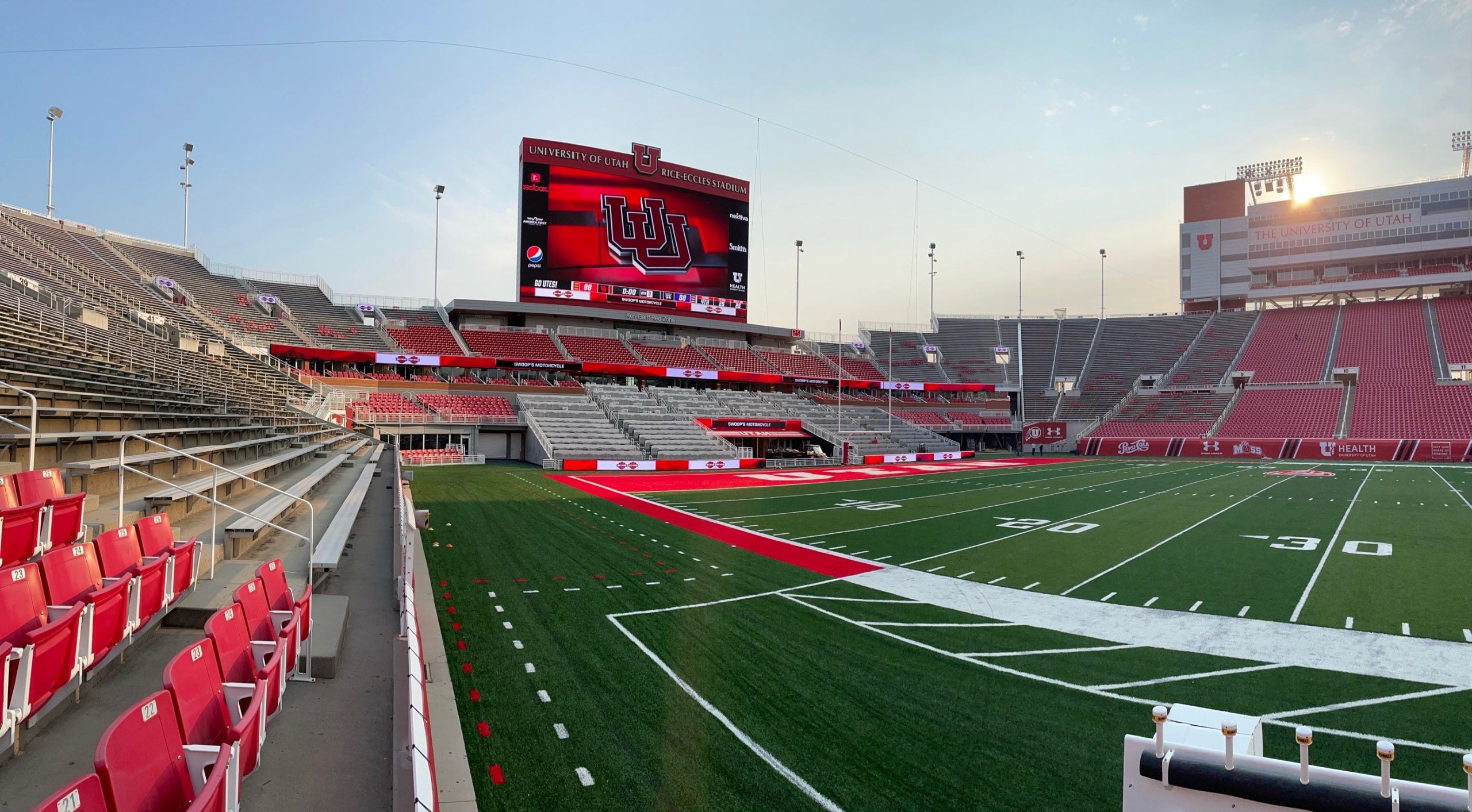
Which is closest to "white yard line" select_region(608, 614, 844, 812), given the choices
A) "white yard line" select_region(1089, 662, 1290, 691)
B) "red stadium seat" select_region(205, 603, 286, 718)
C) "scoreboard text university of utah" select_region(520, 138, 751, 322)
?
"red stadium seat" select_region(205, 603, 286, 718)

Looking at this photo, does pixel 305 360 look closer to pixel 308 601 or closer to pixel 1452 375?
pixel 308 601

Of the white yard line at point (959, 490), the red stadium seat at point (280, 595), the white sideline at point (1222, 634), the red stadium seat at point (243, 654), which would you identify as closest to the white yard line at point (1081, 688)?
the white sideline at point (1222, 634)

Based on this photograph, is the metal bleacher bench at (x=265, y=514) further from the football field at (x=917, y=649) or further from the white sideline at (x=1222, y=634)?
the white sideline at (x=1222, y=634)

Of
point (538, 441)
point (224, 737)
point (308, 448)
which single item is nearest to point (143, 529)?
point (224, 737)

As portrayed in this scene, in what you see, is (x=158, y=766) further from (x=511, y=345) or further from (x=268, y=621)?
(x=511, y=345)

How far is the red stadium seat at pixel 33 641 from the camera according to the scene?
13.4 feet

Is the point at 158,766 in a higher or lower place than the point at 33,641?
lower

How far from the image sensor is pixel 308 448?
1947cm

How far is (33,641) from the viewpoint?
4102 millimetres

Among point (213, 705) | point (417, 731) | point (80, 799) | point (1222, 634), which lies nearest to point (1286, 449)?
point (1222, 634)

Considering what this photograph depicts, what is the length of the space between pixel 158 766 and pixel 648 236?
4800 centimetres

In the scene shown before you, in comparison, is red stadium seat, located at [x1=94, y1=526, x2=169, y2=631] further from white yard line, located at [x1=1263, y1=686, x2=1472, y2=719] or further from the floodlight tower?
the floodlight tower

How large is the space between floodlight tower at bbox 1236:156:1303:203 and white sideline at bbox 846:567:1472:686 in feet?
273

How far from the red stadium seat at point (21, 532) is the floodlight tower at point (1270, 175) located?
9337cm
